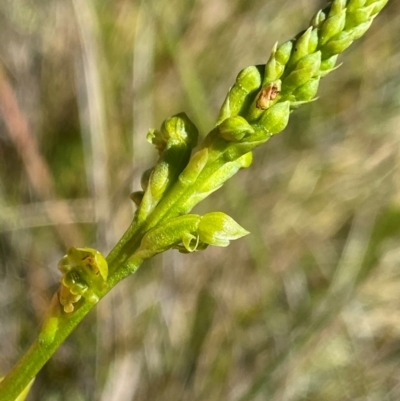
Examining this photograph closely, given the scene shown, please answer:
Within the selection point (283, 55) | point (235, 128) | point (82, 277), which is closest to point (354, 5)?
point (283, 55)

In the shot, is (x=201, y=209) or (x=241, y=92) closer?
(x=241, y=92)

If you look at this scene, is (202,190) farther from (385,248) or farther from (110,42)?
(110,42)

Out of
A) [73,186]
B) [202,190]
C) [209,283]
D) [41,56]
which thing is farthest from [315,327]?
[41,56]

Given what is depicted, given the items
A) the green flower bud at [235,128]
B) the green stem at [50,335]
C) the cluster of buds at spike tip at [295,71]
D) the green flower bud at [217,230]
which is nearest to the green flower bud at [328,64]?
the cluster of buds at spike tip at [295,71]

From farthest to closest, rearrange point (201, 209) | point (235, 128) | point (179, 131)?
1. point (201, 209)
2. point (179, 131)
3. point (235, 128)

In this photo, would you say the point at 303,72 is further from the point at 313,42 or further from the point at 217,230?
the point at 217,230

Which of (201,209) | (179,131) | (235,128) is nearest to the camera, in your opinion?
(235,128)

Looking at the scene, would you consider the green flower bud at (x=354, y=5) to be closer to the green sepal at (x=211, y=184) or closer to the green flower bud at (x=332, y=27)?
the green flower bud at (x=332, y=27)
